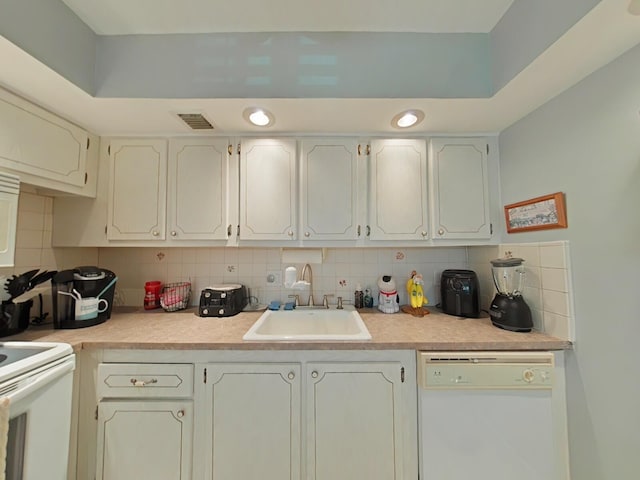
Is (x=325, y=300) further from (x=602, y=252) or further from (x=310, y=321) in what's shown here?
(x=602, y=252)

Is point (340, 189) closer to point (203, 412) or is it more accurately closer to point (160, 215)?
point (160, 215)

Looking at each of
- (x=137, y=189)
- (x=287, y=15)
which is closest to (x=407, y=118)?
(x=287, y=15)

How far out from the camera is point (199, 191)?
59.6 inches

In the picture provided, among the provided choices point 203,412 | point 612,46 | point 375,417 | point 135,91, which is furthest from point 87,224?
point 612,46

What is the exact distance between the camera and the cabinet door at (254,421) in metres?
1.09

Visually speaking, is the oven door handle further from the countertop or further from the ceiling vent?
the ceiling vent

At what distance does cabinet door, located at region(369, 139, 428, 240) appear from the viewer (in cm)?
151

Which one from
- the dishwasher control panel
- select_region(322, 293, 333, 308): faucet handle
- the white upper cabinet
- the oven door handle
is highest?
the white upper cabinet

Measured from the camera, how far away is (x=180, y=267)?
1.79 m

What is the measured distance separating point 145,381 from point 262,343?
56 cm

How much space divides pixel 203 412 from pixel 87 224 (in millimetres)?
1344

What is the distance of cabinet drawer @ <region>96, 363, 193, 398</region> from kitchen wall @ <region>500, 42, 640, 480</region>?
1.73 m

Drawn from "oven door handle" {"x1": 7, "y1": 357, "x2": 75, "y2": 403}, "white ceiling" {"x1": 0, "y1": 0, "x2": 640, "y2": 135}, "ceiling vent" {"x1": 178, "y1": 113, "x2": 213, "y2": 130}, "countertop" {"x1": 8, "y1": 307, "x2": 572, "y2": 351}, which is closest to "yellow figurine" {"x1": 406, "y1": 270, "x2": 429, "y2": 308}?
"countertop" {"x1": 8, "y1": 307, "x2": 572, "y2": 351}

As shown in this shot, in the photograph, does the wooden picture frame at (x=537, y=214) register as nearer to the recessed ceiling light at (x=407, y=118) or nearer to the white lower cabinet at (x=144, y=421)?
the recessed ceiling light at (x=407, y=118)
